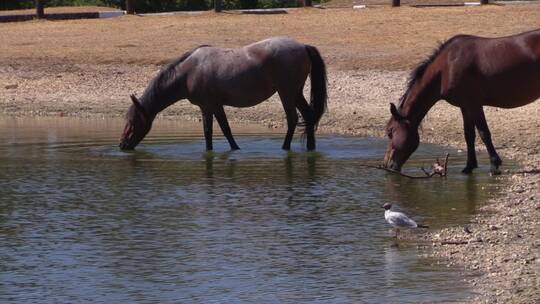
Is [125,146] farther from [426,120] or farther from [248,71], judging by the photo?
[426,120]

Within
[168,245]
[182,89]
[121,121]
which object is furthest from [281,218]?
[121,121]

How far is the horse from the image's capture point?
649 inches

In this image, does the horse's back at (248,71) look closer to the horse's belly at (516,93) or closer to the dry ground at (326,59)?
the dry ground at (326,59)

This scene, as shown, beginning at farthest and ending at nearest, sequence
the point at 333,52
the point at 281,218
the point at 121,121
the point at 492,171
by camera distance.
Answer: the point at 333,52
the point at 121,121
the point at 492,171
the point at 281,218

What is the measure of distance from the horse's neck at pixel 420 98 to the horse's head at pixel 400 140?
0.29ft

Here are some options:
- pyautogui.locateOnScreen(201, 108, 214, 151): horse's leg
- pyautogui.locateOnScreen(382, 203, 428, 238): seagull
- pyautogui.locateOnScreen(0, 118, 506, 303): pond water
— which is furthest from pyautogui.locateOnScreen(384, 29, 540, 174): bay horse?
pyautogui.locateOnScreen(382, 203, 428, 238): seagull

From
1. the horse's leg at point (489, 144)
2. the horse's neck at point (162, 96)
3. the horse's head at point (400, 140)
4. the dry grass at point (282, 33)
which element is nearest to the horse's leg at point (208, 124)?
the horse's neck at point (162, 96)

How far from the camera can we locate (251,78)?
16.6 meters

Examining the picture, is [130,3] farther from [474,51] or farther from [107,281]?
[107,281]

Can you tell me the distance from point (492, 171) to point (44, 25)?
2019 cm

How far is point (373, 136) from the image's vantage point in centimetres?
1834

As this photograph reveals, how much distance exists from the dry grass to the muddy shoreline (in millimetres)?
998

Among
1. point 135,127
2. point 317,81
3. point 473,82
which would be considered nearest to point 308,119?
point 317,81

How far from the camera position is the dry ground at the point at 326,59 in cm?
1709
